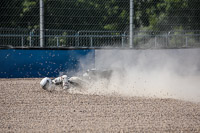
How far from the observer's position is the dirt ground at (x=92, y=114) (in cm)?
530

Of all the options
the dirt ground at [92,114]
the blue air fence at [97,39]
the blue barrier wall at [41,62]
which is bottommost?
the dirt ground at [92,114]

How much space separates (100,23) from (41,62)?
2.87 metres

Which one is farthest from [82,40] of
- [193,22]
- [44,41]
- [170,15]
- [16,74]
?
[193,22]

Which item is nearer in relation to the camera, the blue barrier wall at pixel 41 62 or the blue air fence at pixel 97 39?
the blue air fence at pixel 97 39

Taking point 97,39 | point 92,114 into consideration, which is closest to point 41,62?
point 97,39

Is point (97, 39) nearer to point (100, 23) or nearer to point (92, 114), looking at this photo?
point (100, 23)

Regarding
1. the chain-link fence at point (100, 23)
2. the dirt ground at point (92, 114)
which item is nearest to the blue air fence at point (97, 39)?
the chain-link fence at point (100, 23)

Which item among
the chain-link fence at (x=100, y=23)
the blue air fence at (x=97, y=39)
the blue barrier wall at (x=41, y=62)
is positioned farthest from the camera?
the chain-link fence at (x=100, y=23)

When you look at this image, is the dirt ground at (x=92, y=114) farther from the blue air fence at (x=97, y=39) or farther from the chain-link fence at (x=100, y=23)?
the chain-link fence at (x=100, y=23)

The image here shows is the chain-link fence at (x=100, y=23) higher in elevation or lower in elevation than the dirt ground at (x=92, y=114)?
higher

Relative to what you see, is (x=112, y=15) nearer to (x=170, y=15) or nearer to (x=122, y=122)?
(x=170, y=15)

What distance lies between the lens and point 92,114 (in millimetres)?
6207

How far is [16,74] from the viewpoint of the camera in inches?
503

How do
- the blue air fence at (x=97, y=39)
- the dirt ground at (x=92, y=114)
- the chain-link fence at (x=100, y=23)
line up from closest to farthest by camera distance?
the dirt ground at (x=92, y=114)
the blue air fence at (x=97, y=39)
the chain-link fence at (x=100, y=23)
